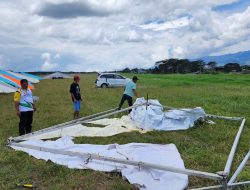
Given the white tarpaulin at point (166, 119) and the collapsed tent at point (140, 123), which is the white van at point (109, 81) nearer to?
the collapsed tent at point (140, 123)

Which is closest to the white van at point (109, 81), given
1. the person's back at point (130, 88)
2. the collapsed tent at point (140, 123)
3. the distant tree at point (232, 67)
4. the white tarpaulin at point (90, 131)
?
the person's back at point (130, 88)

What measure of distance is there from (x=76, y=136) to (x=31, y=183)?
147 inches

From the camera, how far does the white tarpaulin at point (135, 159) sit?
19.4 ft

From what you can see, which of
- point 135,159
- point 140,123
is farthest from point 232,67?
point 135,159

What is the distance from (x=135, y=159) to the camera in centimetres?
723

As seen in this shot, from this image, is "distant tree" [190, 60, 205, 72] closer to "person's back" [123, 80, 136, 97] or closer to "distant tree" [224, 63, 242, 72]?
"distant tree" [224, 63, 242, 72]

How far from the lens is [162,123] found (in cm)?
1115

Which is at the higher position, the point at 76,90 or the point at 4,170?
the point at 76,90

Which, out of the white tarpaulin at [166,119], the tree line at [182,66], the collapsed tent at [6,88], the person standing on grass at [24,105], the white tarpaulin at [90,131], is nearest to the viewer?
the person standing on grass at [24,105]

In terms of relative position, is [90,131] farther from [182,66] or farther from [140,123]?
[182,66]

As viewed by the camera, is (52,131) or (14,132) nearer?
(52,131)

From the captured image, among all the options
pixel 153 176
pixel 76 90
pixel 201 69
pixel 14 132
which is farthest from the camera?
pixel 201 69

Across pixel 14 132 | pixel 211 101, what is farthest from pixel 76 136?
pixel 211 101

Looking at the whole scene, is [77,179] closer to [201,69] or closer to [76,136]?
[76,136]
